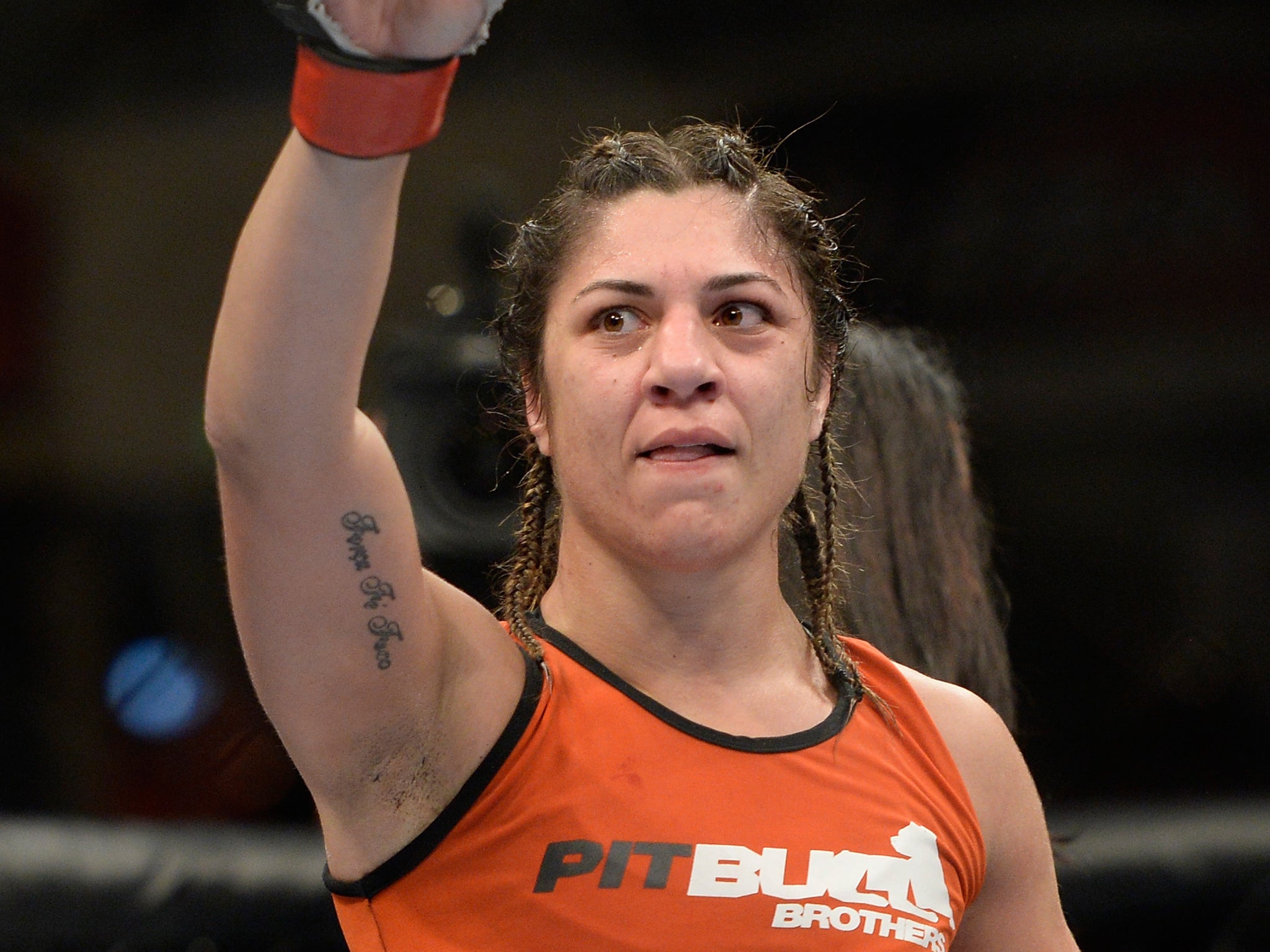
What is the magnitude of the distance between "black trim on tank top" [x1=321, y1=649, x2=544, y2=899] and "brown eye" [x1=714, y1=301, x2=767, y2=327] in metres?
0.38

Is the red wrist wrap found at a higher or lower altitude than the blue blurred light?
higher

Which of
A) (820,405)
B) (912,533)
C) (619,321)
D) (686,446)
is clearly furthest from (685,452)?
(912,533)

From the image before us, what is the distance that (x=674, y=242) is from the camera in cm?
118

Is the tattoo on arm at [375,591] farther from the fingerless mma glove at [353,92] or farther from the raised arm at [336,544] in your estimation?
the fingerless mma glove at [353,92]

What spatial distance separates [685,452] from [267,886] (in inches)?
48.7

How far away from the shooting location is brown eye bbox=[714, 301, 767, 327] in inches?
46.5

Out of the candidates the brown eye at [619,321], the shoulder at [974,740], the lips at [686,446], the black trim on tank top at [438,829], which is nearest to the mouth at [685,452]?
the lips at [686,446]

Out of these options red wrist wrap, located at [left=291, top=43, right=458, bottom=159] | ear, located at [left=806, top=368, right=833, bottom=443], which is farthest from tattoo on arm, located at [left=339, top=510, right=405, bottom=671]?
ear, located at [left=806, top=368, right=833, bottom=443]

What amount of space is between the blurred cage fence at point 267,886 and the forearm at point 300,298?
1.34m

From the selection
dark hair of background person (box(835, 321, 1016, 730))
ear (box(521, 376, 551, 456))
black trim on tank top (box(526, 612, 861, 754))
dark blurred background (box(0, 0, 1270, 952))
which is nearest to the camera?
black trim on tank top (box(526, 612, 861, 754))

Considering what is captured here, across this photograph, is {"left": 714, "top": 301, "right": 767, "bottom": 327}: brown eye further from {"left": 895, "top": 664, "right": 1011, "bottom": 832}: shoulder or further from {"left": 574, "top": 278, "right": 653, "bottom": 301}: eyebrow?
{"left": 895, "top": 664, "right": 1011, "bottom": 832}: shoulder

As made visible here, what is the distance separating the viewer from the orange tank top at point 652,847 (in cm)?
101

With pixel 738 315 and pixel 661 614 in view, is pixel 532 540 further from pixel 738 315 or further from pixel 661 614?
pixel 738 315

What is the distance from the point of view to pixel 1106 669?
2434mm
